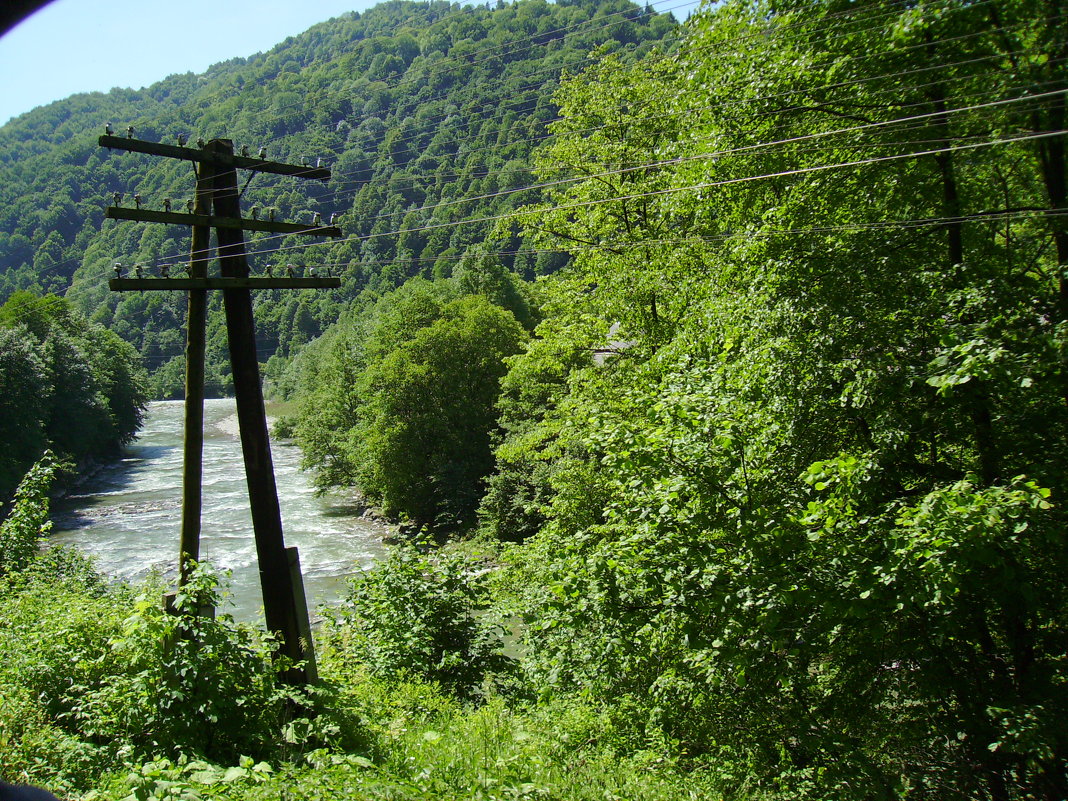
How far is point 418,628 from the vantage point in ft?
31.2

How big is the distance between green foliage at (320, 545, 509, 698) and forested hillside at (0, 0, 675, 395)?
36.5 metres

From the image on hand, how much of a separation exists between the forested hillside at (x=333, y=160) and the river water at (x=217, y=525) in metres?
10.6

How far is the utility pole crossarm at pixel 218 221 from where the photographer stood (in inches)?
335

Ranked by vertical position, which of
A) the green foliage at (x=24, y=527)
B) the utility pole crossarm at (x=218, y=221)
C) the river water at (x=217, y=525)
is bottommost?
the river water at (x=217, y=525)

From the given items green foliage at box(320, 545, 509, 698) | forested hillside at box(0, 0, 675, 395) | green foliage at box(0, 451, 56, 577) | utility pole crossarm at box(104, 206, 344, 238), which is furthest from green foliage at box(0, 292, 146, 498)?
green foliage at box(320, 545, 509, 698)

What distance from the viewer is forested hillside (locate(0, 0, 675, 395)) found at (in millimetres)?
60781

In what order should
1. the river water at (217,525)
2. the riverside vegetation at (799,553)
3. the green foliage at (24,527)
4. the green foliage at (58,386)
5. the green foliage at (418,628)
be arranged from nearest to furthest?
the riverside vegetation at (799,553), the green foliage at (418,628), the green foliage at (24,527), the river water at (217,525), the green foliage at (58,386)

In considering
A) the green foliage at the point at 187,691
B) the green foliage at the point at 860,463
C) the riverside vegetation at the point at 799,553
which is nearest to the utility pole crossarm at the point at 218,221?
the green foliage at the point at 187,691

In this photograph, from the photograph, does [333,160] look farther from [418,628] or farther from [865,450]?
[865,450]

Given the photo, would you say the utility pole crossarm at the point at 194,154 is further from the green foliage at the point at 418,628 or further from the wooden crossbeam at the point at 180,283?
the green foliage at the point at 418,628

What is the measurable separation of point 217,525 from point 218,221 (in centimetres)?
2465

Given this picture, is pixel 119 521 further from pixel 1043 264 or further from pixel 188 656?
pixel 1043 264

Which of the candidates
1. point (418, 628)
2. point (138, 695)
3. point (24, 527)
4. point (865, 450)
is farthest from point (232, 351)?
point (865, 450)

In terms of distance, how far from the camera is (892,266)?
739cm
